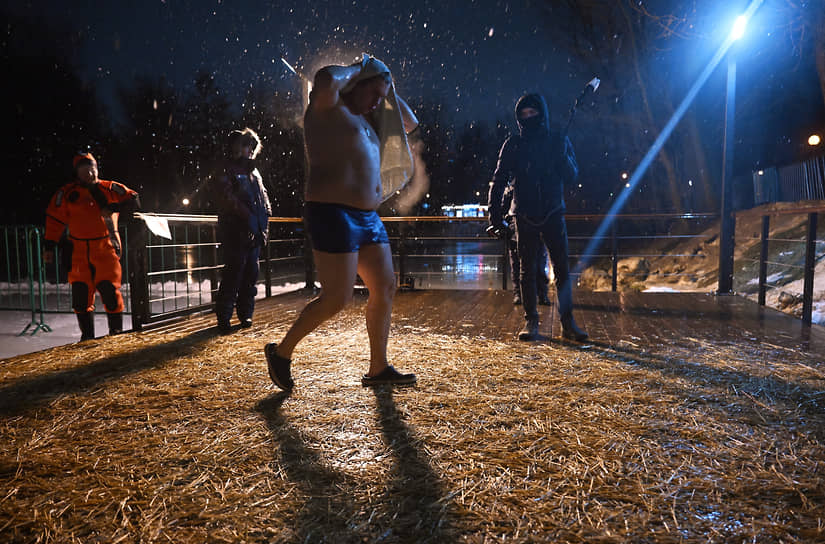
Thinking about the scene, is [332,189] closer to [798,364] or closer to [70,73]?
[798,364]

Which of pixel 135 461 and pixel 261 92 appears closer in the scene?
pixel 135 461

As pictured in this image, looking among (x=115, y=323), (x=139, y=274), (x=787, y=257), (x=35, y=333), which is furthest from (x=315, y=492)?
(x=787, y=257)

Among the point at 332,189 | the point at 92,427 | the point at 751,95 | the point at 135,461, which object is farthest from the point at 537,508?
the point at 751,95

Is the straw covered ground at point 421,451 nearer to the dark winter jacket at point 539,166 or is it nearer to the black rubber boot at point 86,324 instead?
the black rubber boot at point 86,324

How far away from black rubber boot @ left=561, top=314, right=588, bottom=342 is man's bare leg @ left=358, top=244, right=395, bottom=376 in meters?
1.68

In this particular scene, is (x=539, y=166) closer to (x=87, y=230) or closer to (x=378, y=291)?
(x=378, y=291)

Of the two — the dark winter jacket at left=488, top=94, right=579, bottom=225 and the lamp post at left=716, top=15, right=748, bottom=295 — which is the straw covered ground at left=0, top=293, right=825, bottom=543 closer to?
the dark winter jacket at left=488, top=94, right=579, bottom=225

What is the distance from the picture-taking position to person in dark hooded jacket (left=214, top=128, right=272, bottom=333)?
3975 millimetres

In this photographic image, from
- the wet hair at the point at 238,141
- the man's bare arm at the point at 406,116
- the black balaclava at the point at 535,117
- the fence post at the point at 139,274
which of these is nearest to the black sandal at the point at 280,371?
the man's bare arm at the point at 406,116

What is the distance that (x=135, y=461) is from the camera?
5.35ft

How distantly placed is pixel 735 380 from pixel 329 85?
2446mm

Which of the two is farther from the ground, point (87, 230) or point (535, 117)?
point (535, 117)

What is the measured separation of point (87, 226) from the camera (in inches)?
155

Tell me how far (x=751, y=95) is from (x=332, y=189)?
19754 millimetres
